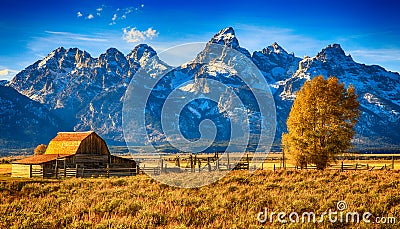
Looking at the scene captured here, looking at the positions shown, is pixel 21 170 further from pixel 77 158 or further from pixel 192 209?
pixel 192 209

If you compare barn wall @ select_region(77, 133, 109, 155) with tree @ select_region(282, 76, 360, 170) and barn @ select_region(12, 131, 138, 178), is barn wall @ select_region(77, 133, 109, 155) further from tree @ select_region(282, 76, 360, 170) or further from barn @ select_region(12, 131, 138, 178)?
A: tree @ select_region(282, 76, 360, 170)

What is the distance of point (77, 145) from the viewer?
2248 inches

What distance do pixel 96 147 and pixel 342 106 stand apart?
36839mm

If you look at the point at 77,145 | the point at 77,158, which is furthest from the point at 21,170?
the point at 77,145

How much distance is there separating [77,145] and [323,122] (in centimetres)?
3473

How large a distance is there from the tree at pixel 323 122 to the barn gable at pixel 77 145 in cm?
3112

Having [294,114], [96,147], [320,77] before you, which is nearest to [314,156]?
[294,114]

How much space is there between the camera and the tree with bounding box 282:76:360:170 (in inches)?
1612

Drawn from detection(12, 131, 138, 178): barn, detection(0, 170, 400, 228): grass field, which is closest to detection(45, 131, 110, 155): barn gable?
detection(12, 131, 138, 178): barn

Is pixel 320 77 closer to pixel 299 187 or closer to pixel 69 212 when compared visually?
pixel 299 187

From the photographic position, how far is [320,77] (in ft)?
141

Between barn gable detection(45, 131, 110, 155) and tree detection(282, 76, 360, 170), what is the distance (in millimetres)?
31122

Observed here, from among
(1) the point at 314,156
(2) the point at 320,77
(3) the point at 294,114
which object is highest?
(2) the point at 320,77

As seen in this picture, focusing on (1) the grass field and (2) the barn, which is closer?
(1) the grass field
